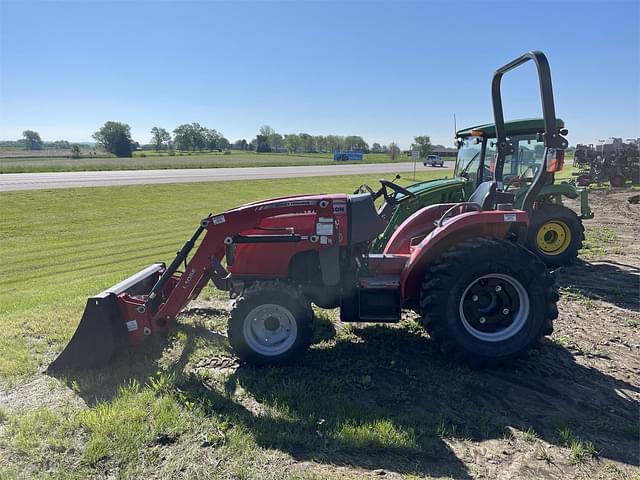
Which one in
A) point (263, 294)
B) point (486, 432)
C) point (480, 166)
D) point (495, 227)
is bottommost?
point (486, 432)

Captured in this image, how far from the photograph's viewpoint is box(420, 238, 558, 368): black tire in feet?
12.8

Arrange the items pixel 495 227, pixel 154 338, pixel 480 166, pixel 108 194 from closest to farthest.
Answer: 1. pixel 495 227
2. pixel 154 338
3. pixel 480 166
4. pixel 108 194

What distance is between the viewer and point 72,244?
10445 mm

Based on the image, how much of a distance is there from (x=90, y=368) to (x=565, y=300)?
534 centimetres

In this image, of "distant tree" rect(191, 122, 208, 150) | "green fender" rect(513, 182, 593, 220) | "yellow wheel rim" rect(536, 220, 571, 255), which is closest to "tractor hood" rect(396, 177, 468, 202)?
"green fender" rect(513, 182, 593, 220)

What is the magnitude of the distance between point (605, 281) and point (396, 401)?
459 cm

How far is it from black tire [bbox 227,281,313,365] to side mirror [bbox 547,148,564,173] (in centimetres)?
232

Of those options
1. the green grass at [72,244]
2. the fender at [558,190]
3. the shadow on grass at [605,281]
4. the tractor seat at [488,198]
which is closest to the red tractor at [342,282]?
the tractor seat at [488,198]

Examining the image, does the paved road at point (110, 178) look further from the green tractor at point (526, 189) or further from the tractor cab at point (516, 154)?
the tractor cab at point (516, 154)

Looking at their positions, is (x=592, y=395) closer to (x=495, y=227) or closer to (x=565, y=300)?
(x=495, y=227)

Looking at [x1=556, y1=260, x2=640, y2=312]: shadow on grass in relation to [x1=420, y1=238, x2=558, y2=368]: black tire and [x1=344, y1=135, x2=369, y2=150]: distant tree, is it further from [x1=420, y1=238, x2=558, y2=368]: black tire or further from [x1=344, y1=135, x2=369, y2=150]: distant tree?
[x1=344, y1=135, x2=369, y2=150]: distant tree

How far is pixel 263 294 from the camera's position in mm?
3949

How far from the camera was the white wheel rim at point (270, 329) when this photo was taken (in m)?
4.00

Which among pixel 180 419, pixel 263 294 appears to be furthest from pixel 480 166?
pixel 180 419
